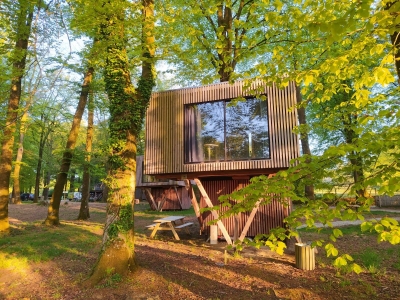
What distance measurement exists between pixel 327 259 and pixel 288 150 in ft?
10.5

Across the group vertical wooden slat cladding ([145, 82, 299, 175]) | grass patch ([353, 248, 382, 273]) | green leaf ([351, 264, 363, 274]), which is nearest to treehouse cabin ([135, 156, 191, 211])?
vertical wooden slat cladding ([145, 82, 299, 175])

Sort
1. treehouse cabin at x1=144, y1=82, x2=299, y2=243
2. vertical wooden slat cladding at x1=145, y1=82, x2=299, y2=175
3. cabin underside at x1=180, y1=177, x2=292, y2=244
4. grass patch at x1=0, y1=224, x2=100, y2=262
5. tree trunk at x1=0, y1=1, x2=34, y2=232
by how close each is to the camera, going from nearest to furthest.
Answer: grass patch at x1=0, y1=224, x2=100, y2=262, vertical wooden slat cladding at x1=145, y1=82, x2=299, y2=175, treehouse cabin at x1=144, y1=82, x2=299, y2=243, tree trunk at x1=0, y1=1, x2=34, y2=232, cabin underside at x1=180, y1=177, x2=292, y2=244

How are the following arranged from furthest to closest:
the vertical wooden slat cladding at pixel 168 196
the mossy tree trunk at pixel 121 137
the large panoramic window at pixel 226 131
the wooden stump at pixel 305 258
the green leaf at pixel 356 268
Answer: the vertical wooden slat cladding at pixel 168 196, the large panoramic window at pixel 226 131, the wooden stump at pixel 305 258, the mossy tree trunk at pixel 121 137, the green leaf at pixel 356 268

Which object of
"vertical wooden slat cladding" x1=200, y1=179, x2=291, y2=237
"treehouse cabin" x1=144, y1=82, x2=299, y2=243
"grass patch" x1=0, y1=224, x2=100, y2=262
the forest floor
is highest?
"treehouse cabin" x1=144, y1=82, x2=299, y2=243

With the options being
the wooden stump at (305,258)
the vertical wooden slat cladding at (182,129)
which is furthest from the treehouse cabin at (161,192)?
the wooden stump at (305,258)

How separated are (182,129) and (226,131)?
1.53 m

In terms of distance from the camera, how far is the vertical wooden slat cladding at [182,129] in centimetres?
814

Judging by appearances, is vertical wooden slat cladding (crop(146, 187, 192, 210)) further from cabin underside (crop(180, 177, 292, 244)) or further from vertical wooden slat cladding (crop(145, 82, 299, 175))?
vertical wooden slat cladding (crop(145, 82, 299, 175))

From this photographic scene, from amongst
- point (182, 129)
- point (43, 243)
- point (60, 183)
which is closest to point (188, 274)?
point (182, 129)

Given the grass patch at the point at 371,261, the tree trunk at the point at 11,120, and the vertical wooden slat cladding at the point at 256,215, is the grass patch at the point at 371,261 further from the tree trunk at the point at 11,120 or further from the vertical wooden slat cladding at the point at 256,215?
the tree trunk at the point at 11,120

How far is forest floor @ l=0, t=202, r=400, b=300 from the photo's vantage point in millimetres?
4992

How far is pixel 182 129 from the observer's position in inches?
364

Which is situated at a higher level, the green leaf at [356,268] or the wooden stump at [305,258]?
Answer: the green leaf at [356,268]

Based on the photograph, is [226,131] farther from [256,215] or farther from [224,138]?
[256,215]
